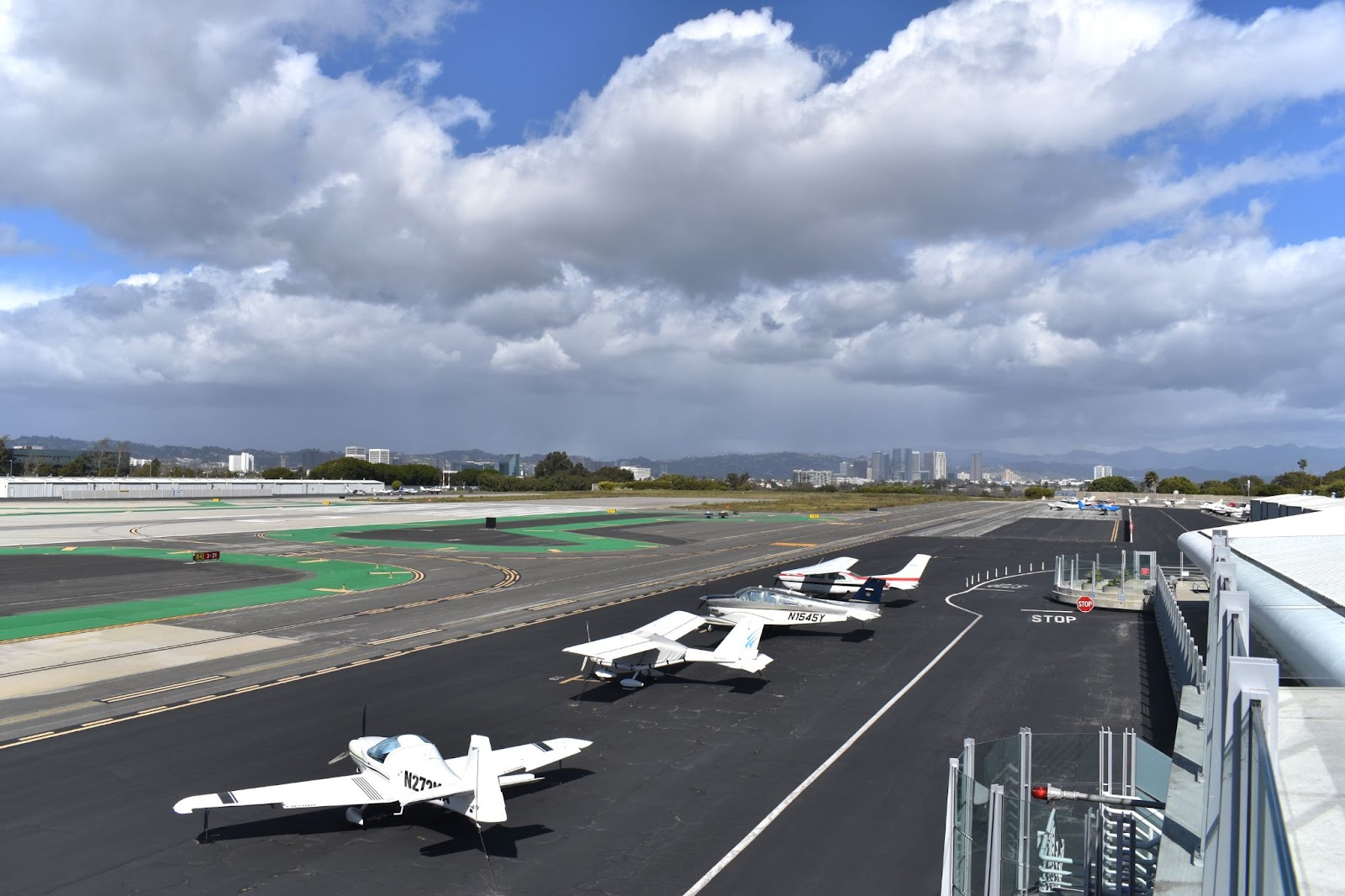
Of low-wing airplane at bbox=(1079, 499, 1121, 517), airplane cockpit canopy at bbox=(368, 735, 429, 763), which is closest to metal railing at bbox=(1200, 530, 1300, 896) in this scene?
airplane cockpit canopy at bbox=(368, 735, 429, 763)

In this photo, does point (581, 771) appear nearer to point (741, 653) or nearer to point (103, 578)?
point (741, 653)

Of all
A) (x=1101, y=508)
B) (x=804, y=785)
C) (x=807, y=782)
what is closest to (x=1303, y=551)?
(x=807, y=782)

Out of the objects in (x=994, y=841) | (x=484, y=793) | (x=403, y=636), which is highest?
(x=994, y=841)

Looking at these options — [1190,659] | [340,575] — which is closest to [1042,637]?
[1190,659]

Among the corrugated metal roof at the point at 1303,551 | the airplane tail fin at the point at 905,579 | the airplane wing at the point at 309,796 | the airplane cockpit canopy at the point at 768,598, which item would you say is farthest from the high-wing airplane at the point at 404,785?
the airplane tail fin at the point at 905,579

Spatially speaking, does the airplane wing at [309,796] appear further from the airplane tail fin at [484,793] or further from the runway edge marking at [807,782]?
the runway edge marking at [807,782]

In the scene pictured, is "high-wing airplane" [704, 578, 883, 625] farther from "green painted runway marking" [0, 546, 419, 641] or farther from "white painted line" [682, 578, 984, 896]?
"green painted runway marking" [0, 546, 419, 641]
